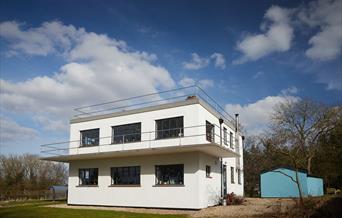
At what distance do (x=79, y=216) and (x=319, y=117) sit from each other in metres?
29.0

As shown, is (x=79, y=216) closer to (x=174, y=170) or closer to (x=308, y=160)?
(x=174, y=170)

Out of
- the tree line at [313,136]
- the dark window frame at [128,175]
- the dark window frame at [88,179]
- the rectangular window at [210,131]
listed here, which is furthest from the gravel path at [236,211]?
the tree line at [313,136]

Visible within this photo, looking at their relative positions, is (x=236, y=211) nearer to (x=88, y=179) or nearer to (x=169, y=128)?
(x=169, y=128)

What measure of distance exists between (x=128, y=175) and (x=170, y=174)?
3.36 m

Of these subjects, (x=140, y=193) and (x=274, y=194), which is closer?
(x=140, y=193)

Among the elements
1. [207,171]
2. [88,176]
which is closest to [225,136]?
[207,171]

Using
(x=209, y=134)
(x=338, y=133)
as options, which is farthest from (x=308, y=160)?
(x=209, y=134)

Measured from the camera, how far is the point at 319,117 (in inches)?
1423

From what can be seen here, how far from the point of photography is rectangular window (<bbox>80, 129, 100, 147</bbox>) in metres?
24.7

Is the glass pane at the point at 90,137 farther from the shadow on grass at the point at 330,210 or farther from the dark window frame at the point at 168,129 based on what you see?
the shadow on grass at the point at 330,210

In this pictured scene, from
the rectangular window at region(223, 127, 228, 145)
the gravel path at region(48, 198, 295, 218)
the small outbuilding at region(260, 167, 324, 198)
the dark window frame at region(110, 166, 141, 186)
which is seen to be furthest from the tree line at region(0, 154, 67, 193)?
the small outbuilding at region(260, 167, 324, 198)

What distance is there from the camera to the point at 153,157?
21172mm

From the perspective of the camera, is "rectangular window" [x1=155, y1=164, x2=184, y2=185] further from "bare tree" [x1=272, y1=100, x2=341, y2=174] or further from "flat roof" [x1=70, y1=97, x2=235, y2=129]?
"bare tree" [x1=272, y1=100, x2=341, y2=174]

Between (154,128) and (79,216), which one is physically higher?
(154,128)
